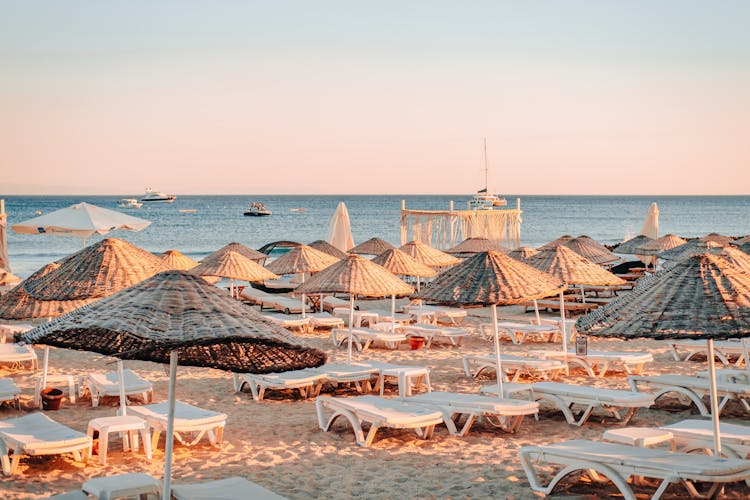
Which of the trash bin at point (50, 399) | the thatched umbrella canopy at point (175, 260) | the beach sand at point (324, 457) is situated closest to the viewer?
the beach sand at point (324, 457)

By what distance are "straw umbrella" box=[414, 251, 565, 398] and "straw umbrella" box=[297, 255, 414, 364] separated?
5.36 ft

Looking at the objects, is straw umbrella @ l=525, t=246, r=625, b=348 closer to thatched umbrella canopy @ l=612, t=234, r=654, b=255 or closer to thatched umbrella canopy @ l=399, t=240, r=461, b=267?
thatched umbrella canopy @ l=399, t=240, r=461, b=267

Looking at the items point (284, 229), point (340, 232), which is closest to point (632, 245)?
point (340, 232)

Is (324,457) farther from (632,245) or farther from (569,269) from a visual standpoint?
(632,245)

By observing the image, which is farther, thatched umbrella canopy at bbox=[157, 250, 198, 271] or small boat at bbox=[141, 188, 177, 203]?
small boat at bbox=[141, 188, 177, 203]

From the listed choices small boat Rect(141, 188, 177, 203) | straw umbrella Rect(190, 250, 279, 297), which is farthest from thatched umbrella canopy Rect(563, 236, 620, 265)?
small boat Rect(141, 188, 177, 203)

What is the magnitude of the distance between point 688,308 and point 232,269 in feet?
30.2

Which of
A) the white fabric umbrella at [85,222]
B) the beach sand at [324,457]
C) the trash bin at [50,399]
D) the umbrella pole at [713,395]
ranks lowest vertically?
the beach sand at [324,457]

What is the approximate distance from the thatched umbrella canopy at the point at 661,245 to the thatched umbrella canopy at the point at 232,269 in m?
12.2

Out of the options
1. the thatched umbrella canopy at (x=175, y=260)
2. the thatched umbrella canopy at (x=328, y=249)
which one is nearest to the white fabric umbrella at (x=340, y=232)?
the thatched umbrella canopy at (x=328, y=249)

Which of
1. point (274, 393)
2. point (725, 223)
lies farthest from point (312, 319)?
point (725, 223)

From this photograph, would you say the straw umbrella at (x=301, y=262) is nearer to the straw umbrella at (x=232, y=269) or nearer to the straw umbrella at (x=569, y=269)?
the straw umbrella at (x=232, y=269)

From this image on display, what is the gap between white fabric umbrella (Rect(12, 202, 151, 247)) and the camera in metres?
13.4

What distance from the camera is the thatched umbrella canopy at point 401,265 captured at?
41.2 ft
